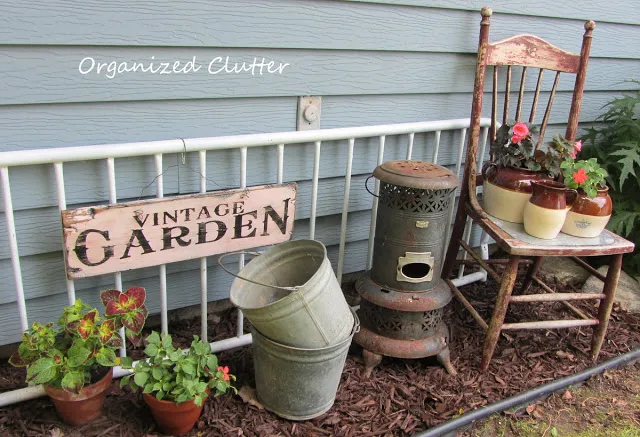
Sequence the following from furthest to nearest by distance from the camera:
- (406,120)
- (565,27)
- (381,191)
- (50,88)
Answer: (565,27)
(406,120)
(381,191)
(50,88)

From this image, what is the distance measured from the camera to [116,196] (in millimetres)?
2164

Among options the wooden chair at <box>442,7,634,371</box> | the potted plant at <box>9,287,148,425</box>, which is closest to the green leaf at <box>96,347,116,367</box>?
the potted plant at <box>9,287,148,425</box>

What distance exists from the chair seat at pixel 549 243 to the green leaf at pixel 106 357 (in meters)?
1.57

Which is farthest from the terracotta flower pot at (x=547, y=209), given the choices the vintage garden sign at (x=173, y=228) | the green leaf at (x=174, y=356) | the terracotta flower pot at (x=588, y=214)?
the green leaf at (x=174, y=356)

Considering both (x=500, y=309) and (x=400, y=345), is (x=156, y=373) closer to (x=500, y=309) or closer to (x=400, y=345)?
(x=400, y=345)

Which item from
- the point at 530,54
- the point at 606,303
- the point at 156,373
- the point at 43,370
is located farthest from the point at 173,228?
the point at 606,303

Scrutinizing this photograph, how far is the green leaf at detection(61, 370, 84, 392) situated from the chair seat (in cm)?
168

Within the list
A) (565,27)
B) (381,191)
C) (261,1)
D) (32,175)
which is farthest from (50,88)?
(565,27)

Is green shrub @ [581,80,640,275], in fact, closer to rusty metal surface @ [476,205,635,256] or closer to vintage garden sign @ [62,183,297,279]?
rusty metal surface @ [476,205,635,256]

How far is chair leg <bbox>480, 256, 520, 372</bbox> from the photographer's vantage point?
2395 millimetres

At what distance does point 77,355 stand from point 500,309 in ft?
5.57

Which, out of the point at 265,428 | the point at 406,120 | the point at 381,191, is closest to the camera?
the point at 265,428

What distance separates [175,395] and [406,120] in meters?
1.63

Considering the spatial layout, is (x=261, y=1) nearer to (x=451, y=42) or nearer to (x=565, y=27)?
(x=451, y=42)
